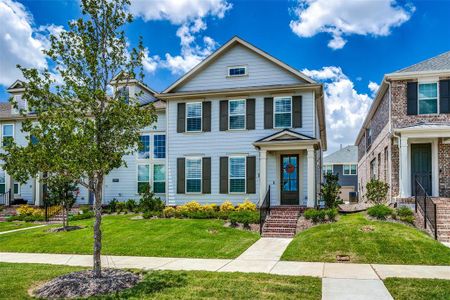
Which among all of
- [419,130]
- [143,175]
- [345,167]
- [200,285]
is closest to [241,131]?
[143,175]

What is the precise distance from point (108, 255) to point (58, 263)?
1446mm

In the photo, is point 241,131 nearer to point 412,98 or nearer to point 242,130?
point 242,130

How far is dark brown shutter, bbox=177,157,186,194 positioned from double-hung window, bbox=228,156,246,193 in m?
2.39

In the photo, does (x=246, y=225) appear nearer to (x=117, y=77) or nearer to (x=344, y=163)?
(x=117, y=77)

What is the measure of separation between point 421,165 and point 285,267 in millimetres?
10640

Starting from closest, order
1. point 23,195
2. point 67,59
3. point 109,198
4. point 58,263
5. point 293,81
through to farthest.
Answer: point 67,59 → point 58,263 → point 293,81 → point 109,198 → point 23,195

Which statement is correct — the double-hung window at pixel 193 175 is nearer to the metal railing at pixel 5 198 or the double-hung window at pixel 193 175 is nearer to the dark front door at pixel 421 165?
the dark front door at pixel 421 165

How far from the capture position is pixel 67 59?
26.8 feet

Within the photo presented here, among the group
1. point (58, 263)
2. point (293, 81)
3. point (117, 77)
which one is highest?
point (293, 81)

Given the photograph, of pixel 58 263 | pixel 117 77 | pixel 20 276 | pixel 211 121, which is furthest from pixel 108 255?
pixel 211 121

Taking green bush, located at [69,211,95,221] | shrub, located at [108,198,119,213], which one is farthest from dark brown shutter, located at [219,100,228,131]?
green bush, located at [69,211,95,221]

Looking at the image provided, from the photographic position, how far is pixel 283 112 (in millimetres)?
19047

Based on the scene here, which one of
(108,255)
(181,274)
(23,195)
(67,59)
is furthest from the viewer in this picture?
(23,195)

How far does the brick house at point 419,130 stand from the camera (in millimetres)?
16594
